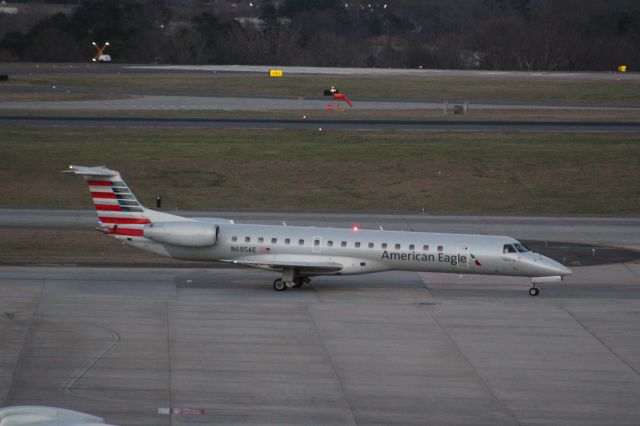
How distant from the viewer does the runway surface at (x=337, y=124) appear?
7325 centimetres

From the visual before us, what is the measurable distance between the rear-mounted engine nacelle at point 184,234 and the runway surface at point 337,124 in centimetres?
3828

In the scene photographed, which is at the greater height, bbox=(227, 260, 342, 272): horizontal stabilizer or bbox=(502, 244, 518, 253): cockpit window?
bbox=(502, 244, 518, 253): cockpit window

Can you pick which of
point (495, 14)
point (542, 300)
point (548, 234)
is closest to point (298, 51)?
point (495, 14)

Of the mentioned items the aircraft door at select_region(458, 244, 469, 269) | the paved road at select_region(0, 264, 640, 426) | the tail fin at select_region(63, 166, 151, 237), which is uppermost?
the tail fin at select_region(63, 166, 151, 237)

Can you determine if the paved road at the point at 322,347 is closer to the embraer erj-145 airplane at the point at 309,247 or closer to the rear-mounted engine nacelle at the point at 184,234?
the embraer erj-145 airplane at the point at 309,247

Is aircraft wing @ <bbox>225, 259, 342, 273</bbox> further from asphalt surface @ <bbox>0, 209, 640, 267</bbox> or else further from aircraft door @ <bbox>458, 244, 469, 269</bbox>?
asphalt surface @ <bbox>0, 209, 640, 267</bbox>

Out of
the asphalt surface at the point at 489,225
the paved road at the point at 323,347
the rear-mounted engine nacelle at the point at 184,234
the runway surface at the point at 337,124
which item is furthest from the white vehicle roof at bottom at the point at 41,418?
the runway surface at the point at 337,124

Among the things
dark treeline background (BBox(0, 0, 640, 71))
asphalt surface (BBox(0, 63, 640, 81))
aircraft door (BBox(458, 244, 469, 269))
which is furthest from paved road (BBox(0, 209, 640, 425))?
dark treeline background (BBox(0, 0, 640, 71))

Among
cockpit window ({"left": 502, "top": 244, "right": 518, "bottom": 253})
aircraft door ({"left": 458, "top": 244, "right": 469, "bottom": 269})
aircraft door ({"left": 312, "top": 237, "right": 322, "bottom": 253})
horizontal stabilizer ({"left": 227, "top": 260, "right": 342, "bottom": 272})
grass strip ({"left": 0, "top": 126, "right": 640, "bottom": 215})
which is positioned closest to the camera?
horizontal stabilizer ({"left": 227, "top": 260, "right": 342, "bottom": 272})

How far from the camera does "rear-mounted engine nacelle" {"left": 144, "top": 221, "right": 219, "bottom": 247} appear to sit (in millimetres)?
34688

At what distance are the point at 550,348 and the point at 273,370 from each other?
26.1 feet

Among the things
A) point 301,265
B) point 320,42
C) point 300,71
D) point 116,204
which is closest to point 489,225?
point 301,265

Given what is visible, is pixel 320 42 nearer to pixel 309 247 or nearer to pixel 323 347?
pixel 309 247

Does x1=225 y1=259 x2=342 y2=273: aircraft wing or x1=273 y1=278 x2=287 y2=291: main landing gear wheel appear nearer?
x1=225 y1=259 x2=342 y2=273: aircraft wing
